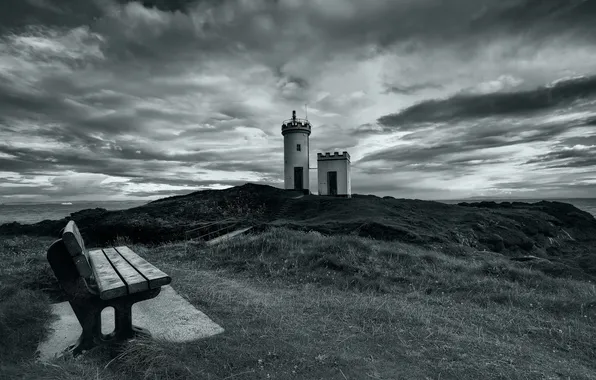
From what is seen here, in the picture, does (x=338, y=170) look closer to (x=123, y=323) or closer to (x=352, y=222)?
(x=352, y=222)

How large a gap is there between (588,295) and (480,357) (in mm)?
4150

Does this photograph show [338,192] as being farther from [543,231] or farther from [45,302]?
[45,302]

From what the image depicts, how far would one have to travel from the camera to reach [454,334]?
3857 millimetres

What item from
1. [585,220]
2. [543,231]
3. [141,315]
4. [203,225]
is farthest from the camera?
[585,220]

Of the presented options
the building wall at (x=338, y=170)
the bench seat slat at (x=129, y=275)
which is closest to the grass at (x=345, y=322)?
→ the bench seat slat at (x=129, y=275)

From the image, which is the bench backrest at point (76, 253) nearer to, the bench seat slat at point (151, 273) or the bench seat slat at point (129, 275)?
the bench seat slat at point (129, 275)

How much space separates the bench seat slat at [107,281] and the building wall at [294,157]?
76.8 ft

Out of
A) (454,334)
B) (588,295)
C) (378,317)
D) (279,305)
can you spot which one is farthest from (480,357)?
(588,295)

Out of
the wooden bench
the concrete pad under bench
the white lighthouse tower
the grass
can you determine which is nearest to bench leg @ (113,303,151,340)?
the wooden bench

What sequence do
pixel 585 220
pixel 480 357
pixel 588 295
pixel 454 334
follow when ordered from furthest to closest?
pixel 585 220 → pixel 588 295 → pixel 454 334 → pixel 480 357

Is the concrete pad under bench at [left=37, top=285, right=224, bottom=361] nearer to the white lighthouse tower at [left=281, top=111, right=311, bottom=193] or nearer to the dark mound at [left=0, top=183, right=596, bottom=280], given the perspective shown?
the dark mound at [left=0, top=183, right=596, bottom=280]

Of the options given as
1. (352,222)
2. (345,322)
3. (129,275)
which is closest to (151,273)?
(129,275)

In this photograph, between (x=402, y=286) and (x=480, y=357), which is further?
(x=402, y=286)

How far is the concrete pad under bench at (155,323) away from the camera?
11.1ft
